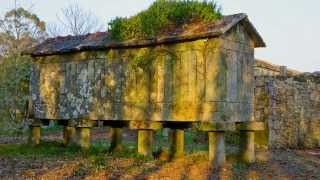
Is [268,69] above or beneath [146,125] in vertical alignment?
above

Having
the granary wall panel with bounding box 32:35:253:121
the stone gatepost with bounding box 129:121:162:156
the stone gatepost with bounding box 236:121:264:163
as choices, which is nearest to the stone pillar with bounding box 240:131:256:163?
the stone gatepost with bounding box 236:121:264:163

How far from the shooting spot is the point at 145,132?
12.0 metres

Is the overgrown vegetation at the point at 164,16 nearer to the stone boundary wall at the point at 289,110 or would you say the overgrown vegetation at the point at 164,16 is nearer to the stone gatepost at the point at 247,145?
the stone gatepost at the point at 247,145

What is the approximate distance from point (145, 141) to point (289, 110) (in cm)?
912

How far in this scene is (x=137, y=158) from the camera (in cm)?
1182

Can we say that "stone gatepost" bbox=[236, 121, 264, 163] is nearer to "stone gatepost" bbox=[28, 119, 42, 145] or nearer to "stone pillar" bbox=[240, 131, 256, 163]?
"stone pillar" bbox=[240, 131, 256, 163]

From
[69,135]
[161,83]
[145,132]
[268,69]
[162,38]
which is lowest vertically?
[69,135]

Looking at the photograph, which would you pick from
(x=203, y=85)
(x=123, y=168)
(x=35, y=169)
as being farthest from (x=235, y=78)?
(x=35, y=169)

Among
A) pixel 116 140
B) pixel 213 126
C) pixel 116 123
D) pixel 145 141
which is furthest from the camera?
pixel 116 140

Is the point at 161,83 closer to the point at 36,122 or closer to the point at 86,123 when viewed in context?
the point at 86,123

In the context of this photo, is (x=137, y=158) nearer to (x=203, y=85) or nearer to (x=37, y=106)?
(x=203, y=85)

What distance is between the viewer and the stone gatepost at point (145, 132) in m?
11.6

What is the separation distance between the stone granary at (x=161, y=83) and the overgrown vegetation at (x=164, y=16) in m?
0.34

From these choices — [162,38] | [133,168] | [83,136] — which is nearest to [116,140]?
[83,136]
